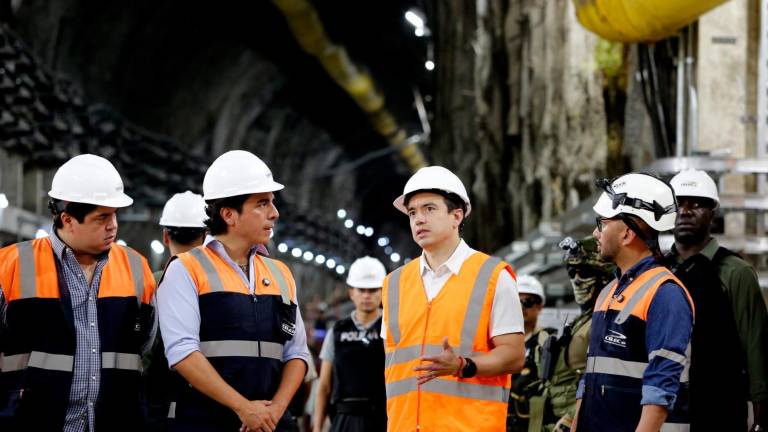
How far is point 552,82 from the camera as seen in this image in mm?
16281

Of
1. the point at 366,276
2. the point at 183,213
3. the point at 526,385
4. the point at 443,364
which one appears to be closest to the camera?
the point at 443,364

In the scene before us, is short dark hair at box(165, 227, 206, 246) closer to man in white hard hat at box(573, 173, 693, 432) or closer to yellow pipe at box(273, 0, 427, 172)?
man in white hard hat at box(573, 173, 693, 432)

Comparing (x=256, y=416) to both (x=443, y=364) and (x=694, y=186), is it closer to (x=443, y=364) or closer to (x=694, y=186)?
(x=443, y=364)

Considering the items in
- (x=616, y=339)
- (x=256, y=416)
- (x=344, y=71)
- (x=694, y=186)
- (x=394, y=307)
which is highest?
(x=344, y=71)

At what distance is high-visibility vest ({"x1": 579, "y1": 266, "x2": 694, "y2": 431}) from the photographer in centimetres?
512

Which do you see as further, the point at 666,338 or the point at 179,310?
the point at 179,310

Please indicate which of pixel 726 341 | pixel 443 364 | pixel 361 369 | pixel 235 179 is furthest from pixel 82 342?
pixel 361 369

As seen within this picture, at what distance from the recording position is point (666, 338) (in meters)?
4.95

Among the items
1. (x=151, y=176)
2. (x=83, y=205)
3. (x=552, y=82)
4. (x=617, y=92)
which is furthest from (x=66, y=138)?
(x=83, y=205)

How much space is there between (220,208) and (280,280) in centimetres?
41

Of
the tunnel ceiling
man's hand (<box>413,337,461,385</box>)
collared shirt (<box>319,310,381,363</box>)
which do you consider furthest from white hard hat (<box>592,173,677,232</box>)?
the tunnel ceiling

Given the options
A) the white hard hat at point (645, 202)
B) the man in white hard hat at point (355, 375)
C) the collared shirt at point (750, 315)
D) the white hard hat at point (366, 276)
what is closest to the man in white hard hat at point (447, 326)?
the white hard hat at point (645, 202)

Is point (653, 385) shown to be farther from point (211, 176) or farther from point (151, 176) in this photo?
point (151, 176)

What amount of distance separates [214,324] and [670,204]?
1.96 m
